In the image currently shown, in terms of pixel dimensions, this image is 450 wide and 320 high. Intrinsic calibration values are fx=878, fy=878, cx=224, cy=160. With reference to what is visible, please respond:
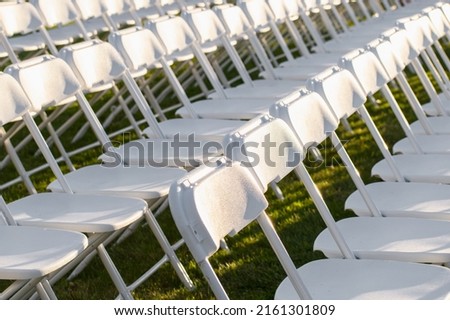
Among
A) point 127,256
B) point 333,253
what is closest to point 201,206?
point 333,253

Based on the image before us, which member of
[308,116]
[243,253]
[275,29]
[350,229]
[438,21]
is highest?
[275,29]

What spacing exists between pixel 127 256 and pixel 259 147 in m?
1.97

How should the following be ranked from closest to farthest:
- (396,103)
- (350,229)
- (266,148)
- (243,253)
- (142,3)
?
1. (266,148)
2. (350,229)
3. (396,103)
4. (243,253)
5. (142,3)

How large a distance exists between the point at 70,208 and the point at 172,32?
1.67 m

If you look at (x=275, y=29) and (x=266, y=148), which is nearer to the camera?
(x=266, y=148)

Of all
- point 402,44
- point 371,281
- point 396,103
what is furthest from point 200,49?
point 371,281

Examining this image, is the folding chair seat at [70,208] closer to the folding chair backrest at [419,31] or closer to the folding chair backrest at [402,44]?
the folding chair backrest at [402,44]

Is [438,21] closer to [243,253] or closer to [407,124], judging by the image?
[407,124]

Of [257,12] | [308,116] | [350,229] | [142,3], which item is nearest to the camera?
[308,116]

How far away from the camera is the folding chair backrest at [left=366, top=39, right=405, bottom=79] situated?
4.36 metres

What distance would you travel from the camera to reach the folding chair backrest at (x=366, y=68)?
4008 millimetres

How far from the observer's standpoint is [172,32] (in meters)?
5.07

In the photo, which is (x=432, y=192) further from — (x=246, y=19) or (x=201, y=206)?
(x=246, y=19)
